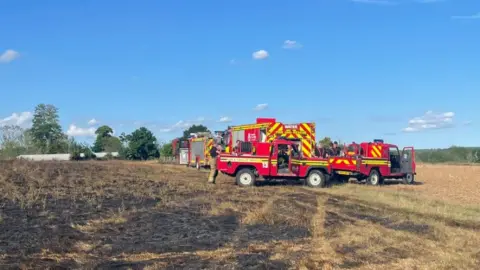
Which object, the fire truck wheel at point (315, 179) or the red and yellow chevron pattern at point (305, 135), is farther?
the red and yellow chevron pattern at point (305, 135)

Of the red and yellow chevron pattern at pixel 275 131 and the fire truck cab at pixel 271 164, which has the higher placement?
the red and yellow chevron pattern at pixel 275 131

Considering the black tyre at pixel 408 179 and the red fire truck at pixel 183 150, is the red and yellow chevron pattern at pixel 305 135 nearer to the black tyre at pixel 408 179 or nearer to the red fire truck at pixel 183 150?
the black tyre at pixel 408 179

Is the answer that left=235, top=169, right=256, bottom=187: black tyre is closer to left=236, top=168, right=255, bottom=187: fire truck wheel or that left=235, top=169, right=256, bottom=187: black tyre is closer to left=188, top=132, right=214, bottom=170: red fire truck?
left=236, top=168, right=255, bottom=187: fire truck wheel

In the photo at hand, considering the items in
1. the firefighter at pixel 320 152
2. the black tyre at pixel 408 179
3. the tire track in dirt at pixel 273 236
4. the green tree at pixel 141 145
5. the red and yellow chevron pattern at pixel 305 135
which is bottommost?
the tire track in dirt at pixel 273 236

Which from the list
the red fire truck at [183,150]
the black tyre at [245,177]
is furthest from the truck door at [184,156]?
the black tyre at [245,177]

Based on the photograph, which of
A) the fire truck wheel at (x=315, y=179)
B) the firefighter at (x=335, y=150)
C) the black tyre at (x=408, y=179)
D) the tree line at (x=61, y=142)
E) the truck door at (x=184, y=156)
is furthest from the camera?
the tree line at (x=61, y=142)

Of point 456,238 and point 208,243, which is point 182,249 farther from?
point 456,238

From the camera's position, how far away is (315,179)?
22.0 metres

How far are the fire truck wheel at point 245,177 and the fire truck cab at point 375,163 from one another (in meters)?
3.55

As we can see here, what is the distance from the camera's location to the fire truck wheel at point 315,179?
71.9ft

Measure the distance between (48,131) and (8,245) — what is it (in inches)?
→ 3540

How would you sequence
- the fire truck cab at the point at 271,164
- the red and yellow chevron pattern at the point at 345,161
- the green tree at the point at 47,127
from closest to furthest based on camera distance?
the fire truck cab at the point at 271,164, the red and yellow chevron pattern at the point at 345,161, the green tree at the point at 47,127

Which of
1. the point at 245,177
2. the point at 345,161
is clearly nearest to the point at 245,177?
the point at 245,177

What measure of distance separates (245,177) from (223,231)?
37.7 feet
